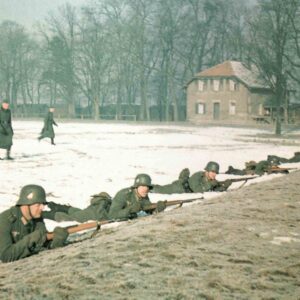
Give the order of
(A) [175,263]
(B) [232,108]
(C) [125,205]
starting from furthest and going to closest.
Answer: (B) [232,108], (C) [125,205], (A) [175,263]

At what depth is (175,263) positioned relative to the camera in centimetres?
446

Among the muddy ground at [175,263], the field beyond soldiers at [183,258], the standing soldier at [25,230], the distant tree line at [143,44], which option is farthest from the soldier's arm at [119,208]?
the distant tree line at [143,44]

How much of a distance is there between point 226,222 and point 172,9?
57901mm

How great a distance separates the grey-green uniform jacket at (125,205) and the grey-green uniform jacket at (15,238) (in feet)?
6.27

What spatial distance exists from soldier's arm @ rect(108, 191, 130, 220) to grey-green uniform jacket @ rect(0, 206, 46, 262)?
6.20 feet

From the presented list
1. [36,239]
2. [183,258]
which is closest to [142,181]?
[36,239]

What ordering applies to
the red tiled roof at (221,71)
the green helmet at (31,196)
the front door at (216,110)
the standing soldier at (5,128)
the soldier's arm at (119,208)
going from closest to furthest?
the green helmet at (31,196) → the soldier's arm at (119,208) → the standing soldier at (5,128) → the red tiled roof at (221,71) → the front door at (216,110)

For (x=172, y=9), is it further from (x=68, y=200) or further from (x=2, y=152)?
(x=68, y=200)

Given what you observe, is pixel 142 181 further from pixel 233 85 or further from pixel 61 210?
pixel 233 85

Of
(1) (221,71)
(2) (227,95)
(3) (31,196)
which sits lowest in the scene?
(3) (31,196)

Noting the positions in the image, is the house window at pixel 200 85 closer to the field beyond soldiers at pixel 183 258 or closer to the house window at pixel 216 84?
the house window at pixel 216 84

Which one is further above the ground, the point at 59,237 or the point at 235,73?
the point at 235,73

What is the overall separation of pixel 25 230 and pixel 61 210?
7.93ft

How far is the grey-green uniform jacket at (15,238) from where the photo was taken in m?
5.12
